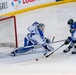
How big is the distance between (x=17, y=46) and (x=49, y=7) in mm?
1131

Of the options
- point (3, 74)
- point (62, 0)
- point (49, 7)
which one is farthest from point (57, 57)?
point (62, 0)

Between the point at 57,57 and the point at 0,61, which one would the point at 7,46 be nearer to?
the point at 0,61

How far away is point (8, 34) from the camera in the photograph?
1254 millimetres

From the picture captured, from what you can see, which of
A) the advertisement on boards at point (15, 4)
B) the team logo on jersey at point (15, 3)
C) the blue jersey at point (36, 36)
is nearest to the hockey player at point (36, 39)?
the blue jersey at point (36, 36)

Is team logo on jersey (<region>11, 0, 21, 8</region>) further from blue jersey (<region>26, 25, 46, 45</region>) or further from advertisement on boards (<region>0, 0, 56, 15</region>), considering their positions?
blue jersey (<region>26, 25, 46, 45</region>)

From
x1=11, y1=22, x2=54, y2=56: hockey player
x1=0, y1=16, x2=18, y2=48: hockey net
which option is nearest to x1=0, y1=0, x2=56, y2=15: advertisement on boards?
x1=0, y1=16, x2=18, y2=48: hockey net

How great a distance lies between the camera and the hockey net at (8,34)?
125 centimetres

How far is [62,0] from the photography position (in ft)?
8.46

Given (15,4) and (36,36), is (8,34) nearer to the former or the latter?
(36,36)

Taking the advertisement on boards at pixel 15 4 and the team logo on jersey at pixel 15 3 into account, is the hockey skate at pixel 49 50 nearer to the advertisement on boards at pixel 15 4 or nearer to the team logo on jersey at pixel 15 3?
the advertisement on boards at pixel 15 4

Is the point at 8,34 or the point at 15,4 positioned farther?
the point at 15,4

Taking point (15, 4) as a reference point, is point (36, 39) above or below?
below

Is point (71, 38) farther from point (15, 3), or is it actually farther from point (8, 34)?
point (15, 3)

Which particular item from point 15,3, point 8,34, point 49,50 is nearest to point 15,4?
point 15,3
